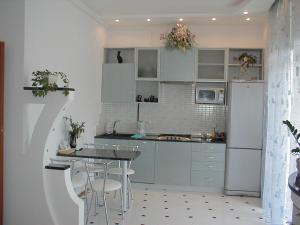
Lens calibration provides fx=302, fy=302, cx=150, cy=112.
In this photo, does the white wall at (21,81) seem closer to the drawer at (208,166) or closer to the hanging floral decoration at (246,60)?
the drawer at (208,166)

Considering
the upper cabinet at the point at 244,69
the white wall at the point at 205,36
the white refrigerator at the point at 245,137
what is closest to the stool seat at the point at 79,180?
the white refrigerator at the point at 245,137

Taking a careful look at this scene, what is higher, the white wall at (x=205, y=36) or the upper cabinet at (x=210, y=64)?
the white wall at (x=205, y=36)

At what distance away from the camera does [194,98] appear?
5762mm

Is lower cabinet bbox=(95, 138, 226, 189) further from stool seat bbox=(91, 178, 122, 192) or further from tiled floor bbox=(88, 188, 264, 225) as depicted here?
stool seat bbox=(91, 178, 122, 192)

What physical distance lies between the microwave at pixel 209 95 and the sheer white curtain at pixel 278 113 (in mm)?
1136

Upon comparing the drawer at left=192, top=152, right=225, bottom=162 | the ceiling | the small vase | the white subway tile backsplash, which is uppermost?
the ceiling

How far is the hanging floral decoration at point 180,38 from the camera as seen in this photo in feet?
17.6

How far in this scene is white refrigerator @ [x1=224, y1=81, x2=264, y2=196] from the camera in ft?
16.4

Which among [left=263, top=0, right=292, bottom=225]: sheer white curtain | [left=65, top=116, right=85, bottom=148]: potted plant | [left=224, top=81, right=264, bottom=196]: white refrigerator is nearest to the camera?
[left=263, top=0, right=292, bottom=225]: sheer white curtain

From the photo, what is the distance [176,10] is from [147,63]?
1190 mm

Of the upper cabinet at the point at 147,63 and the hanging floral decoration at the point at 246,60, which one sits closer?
the hanging floral decoration at the point at 246,60

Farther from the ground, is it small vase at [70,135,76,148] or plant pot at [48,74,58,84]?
plant pot at [48,74,58,84]

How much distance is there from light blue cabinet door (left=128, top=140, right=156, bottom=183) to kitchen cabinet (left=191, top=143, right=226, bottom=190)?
27.6 inches

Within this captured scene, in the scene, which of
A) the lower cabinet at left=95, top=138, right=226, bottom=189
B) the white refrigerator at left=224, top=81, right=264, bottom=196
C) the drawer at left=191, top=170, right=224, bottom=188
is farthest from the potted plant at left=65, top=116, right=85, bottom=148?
the white refrigerator at left=224, top=81, right=264, bottom=196
